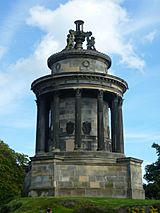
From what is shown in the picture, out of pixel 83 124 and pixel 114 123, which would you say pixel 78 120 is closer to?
pixel 83 124

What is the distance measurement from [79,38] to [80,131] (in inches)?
346

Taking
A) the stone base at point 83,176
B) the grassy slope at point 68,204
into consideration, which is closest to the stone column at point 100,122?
the stone base at point 83,176

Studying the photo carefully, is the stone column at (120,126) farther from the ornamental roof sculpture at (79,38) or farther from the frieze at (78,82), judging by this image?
the ornamental roof sculpture at (79,38)

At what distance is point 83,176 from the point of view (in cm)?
2669

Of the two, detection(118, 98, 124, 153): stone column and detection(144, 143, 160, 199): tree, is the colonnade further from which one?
detection(144, 143, 160, 199): tree

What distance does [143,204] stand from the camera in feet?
70.6

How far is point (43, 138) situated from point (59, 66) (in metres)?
6.05

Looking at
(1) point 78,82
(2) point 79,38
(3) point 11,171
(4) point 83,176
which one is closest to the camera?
(4) point 83,176

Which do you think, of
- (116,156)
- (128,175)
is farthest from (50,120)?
(128,175)

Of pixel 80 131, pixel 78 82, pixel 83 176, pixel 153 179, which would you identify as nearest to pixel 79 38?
pixel 78 82

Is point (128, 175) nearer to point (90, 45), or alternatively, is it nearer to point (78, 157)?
point (78, 157)

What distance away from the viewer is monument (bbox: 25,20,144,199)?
87.1 ft

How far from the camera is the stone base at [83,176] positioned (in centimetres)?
2628

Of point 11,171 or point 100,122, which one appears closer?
point 100,122
